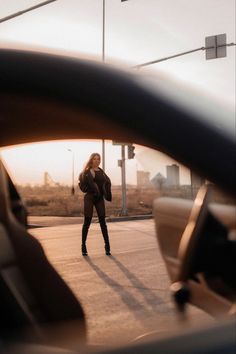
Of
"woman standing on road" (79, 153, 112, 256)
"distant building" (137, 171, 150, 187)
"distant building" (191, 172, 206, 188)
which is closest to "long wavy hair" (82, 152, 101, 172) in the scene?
"woman standing on road" (79, 153, 112, 256)

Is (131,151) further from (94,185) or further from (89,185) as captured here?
(94,185)

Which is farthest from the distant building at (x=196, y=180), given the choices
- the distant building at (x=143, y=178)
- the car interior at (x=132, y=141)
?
the distant building at (x=143, y=178)

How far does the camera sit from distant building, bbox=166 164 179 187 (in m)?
1.17

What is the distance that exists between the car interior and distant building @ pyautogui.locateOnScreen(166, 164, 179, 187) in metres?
0.04

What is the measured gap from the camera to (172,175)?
3.92ft

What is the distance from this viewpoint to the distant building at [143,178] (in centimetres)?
125

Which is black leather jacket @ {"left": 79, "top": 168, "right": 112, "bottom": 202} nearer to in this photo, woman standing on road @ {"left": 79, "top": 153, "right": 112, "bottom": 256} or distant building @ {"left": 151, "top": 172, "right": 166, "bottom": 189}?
woman standing on road @ {"left": 79, "top": 153, "right": 112, "bottom": 256}

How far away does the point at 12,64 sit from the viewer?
1.23 metres

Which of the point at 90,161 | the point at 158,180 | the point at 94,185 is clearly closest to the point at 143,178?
the point at 158,180

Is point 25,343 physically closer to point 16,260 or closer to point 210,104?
point 16,260

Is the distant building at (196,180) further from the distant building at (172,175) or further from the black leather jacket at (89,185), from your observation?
the black leather jacket at (89,185)

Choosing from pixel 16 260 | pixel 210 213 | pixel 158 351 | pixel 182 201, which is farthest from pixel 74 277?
pixel 158 351

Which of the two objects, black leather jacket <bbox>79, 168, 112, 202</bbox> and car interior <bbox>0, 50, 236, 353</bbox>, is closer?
car interior <bbox>0, 50, 236, 353</bbox>

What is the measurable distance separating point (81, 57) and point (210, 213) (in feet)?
1.51
